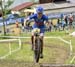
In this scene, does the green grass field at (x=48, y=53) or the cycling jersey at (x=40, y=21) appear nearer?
the cycling jersey at (x=40, y=21)

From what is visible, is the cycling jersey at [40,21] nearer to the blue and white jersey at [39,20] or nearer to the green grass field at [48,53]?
the blue and white jersey at [39,20]

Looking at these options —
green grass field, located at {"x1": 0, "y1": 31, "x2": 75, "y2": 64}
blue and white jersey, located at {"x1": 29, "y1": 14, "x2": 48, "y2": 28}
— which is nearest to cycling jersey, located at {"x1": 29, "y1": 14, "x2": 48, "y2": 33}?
blue and white jersey, located at {"x1": 29, "y1": 14, "x2": 48, "y2": 28}

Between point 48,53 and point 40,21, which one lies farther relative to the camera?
point 48,53

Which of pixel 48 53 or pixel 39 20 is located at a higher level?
pixel 39 20

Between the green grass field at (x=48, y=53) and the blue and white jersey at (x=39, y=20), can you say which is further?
the green grass field at (x=48, y=53)

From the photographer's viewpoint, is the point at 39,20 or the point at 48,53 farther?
the point at 48,53

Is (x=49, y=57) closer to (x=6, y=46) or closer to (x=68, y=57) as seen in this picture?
(x=68, y=57)

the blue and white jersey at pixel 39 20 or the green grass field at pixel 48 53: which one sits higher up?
the blue and white jersey at pixel 39 20

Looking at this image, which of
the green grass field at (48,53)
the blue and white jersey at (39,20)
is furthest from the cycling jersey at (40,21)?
the green grass field at (48,53)

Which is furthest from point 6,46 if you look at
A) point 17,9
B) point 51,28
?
point 17,9

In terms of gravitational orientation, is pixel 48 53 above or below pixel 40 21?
below

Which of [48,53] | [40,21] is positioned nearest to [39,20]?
[40,21]

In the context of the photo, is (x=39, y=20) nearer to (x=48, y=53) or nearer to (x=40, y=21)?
(x=40, y=21)

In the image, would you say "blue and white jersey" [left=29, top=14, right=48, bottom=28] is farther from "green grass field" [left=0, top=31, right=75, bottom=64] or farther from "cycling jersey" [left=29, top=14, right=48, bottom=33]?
"green grass field" [left=0, top=31, right=75, bottom=64]
